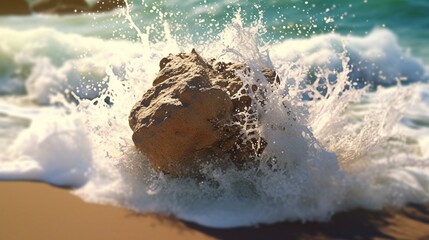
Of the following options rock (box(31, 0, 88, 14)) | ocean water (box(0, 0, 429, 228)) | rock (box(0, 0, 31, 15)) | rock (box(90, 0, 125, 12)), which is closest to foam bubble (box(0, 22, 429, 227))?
ocean water (box(0, 0, 429, 228))

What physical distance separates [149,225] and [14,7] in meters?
7.81

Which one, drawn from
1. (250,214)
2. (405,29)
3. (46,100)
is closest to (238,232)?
(250,214)

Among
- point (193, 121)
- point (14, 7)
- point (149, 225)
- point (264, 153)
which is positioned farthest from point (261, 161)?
point (14, 7)

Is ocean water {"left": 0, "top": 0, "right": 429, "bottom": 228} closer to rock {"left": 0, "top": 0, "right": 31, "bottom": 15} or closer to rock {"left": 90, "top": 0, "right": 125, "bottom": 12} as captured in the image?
rock {"left": 90, "top": 0, "right": 125, "bottom": 12}

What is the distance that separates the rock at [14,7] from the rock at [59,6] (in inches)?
5.5

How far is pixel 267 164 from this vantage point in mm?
3801

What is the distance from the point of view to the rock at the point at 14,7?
10047 mm

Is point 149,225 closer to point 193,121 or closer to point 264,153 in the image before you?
point 193,121

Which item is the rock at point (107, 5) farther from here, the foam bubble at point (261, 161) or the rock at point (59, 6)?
the foam bubble at point (261, 161)

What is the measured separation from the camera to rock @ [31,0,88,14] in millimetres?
9566

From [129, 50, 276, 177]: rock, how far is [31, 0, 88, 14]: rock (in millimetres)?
6095

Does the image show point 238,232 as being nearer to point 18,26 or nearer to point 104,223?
point 104,223

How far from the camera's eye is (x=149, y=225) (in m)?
3.45

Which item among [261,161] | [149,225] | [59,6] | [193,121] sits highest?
[59,6]
